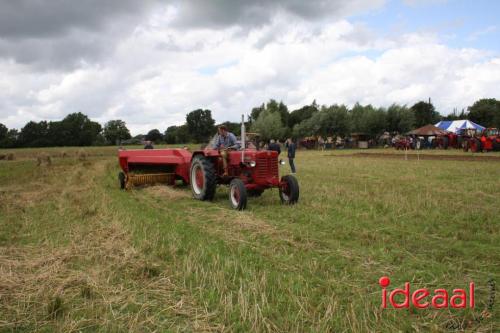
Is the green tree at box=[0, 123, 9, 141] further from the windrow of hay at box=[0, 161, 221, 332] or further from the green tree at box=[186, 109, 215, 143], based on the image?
the windrow of hay at box=[0, 161, 221, 332]

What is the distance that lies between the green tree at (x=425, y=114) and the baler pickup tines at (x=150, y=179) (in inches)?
2852

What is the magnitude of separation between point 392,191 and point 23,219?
769 centimetres

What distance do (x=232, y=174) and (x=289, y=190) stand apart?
1344 mm

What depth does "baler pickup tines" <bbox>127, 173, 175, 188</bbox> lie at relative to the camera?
1066cm

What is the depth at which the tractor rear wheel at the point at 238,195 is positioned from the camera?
7.44 meters

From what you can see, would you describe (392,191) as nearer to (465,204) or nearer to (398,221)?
(465,204)

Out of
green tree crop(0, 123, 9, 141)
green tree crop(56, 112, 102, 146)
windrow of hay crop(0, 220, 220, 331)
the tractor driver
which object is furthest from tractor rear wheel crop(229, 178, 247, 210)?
green tree crop(0, 123, 9, 141)

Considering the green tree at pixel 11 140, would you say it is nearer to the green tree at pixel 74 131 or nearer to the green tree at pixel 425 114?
the green tree at pixel 74 131

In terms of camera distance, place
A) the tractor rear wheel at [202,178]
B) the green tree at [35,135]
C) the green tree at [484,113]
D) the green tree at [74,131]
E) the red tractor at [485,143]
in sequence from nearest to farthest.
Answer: the tractor rear wheel at [202,178]
the red tractor at [485,143]
the green tree at [35,135]
the green tree at [484,113]
the green tree at [74,131]

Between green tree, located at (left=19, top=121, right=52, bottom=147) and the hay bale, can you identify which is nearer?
the hay bale

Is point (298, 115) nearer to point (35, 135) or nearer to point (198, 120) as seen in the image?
point (198, 120)

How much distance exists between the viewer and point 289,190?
8000 millimetres

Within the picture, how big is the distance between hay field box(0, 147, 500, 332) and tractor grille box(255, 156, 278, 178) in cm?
64

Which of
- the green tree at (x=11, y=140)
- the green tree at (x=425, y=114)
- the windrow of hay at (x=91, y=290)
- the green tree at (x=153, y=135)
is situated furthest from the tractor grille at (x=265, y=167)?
the green tree at (x=425, y=114)
